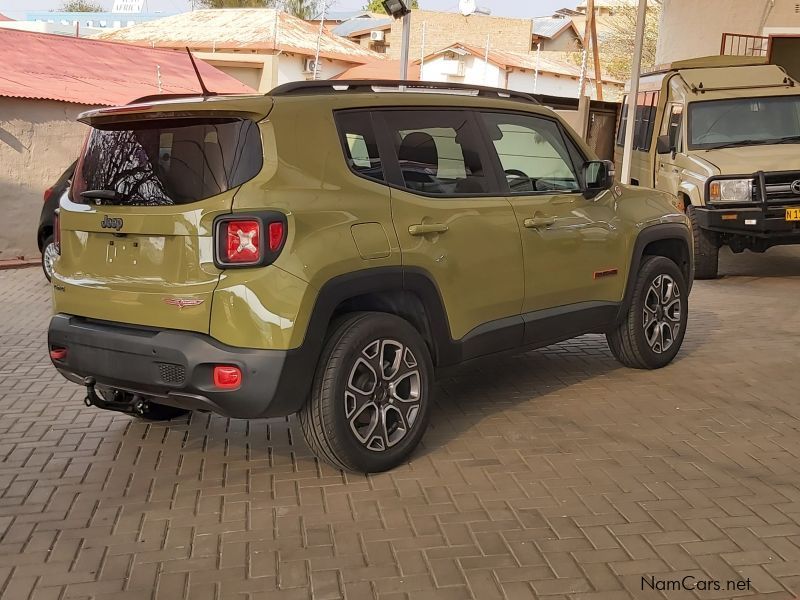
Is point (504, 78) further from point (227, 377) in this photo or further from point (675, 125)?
point (227, 377)

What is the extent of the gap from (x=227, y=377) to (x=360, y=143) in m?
1.40

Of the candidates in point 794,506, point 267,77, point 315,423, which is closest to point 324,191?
point 315,423

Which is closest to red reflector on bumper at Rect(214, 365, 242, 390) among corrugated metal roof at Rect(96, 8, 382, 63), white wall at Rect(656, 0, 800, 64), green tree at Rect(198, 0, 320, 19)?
white wall at Rect(656, 0, 800, 64)

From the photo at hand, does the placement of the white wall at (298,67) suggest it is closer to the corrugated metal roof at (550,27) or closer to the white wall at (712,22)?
the white wall at (712,22)

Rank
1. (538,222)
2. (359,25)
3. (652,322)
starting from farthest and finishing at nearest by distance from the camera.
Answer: (359,25), (652,322), (538,222)

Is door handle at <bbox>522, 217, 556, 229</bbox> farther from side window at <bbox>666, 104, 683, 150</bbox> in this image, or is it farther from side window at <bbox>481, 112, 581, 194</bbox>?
side window at <bbox>666, 104, 683, 150</bbox>

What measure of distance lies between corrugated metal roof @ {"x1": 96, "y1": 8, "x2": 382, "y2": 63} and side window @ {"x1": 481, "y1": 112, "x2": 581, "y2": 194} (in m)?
33.2

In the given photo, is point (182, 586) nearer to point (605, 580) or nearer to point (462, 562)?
point (462, 562)

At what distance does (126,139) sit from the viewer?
196 inches

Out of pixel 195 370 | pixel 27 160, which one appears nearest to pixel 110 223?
pixel 195 370

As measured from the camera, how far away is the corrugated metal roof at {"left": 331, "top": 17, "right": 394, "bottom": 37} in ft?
219

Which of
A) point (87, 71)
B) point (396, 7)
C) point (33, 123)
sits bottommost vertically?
point (33, 123)

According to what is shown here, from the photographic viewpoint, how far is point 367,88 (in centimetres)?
A: 545

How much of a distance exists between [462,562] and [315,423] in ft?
3.59
